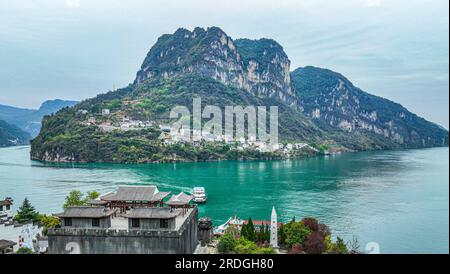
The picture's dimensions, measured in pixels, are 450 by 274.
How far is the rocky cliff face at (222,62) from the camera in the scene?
398 feet

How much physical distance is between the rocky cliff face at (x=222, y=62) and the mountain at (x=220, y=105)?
1.12ft

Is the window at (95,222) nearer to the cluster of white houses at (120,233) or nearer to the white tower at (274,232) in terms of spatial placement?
the cluster of white houses at (120,233)

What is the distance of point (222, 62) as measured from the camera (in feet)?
409

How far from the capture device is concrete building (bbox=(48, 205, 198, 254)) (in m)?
12.8

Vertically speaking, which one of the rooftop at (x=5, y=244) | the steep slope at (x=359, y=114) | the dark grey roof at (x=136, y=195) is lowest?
the rooftop at (x=5, y=244)

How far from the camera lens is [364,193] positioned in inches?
1358

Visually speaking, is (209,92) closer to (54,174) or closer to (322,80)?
(54,174)

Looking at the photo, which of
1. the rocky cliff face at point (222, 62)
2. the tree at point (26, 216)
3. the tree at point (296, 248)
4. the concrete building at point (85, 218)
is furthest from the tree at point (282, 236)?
the rocky cliff face at point (222, 62)

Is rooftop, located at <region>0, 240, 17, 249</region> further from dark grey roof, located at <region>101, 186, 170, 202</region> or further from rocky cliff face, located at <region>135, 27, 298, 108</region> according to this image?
rocky cliff face, located at <region>135, 27, 298, 108</region>

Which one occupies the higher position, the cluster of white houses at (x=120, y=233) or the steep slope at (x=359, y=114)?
the steep slope at (x=359, y=114)

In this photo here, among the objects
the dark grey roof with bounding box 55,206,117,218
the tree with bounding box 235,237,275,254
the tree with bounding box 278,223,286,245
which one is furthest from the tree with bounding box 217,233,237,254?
the dark grey roof with bounding box 55,206,117,218

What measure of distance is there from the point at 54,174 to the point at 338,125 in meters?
120

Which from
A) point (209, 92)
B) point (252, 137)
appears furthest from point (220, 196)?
point (209, 92)
